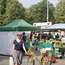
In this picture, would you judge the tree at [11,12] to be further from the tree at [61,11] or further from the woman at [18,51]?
the woman at [18,51]

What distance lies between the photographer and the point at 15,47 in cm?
1226

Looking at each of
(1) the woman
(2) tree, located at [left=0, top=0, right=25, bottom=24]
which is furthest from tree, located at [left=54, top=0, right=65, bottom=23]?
(1) the woman

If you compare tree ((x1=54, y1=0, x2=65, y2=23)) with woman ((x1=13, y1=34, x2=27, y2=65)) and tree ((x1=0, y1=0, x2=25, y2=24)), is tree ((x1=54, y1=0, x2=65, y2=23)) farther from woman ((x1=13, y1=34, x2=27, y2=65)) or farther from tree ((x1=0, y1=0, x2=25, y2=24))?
woman ((x1=13, y1=34, x2=27, y2=65))

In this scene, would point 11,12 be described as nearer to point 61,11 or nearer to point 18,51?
point 61,11

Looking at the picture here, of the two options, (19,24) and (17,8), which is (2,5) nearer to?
(17,8)

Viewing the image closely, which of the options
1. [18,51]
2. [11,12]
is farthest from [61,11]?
[18,51]

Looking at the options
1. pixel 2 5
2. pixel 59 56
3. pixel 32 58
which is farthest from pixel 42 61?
pixel 2 5

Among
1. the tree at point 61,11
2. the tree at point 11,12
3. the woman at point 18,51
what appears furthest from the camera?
the tree at point 11,12

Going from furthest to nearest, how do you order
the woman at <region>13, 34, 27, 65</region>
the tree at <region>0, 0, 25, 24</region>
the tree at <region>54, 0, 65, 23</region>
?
the tree at <region>0, 0, 25, 24</region> → the tree at <region>54, 0, 65, 23</region> → the woman at <region>13, 34, 27, 65</region>

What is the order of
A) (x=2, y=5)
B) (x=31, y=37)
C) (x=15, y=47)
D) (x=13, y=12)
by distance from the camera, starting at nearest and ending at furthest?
1. (x=15, y=47)
2. (x=31, y=37)
3. (x=13, y=12)
4. (x=2, y=5)

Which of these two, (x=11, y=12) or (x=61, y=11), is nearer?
(x=61, y=11)

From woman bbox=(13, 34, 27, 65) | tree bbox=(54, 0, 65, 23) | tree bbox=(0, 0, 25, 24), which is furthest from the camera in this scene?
tree bbox=(0, 0, 25, 24)

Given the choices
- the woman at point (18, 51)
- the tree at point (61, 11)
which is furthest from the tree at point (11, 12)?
the woman at point (18, 51)

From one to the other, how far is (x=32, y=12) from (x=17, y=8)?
1994cm
